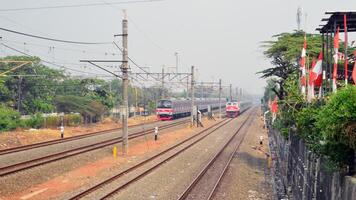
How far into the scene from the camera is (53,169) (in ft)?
60.2

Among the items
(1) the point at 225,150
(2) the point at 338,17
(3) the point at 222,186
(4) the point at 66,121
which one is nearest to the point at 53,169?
(3) the point at 222,186

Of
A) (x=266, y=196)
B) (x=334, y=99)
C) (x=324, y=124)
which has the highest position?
(x=334, y=99)

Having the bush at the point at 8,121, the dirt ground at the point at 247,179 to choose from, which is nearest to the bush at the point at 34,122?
the bush at the point at 8,121

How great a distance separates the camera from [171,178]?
54.6ft

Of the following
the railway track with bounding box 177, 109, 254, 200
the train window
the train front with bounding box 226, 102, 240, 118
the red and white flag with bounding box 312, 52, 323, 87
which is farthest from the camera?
the train front with bounding box 226, 102, 240, 118

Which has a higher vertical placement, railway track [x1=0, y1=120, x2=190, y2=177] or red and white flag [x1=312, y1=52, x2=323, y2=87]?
red and white flag [x1=312, y1=52, x2=323, y2=87]

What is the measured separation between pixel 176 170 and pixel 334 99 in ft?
42.6

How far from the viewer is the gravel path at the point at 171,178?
1374cm

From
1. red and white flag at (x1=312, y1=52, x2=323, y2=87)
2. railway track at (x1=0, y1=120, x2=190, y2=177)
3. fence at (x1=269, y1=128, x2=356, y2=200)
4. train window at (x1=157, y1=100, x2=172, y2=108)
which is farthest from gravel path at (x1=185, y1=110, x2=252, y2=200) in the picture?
train window at (x1=157, y1=100, x2=172, y2=108)

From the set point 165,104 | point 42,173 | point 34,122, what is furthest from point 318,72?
point 165,104

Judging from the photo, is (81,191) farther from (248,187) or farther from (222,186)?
(248,187)

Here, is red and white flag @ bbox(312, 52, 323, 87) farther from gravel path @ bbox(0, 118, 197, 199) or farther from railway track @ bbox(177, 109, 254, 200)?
gravel path @ bbox(0, 118, 197, 199)

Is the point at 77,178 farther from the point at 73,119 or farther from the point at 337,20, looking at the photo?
the point at 73,119

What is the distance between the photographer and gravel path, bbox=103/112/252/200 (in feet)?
45.1
